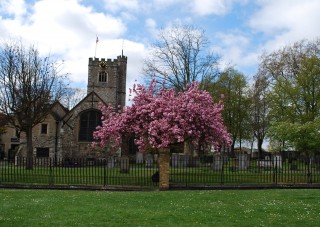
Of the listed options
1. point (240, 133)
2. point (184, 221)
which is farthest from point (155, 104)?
point (240, 133)

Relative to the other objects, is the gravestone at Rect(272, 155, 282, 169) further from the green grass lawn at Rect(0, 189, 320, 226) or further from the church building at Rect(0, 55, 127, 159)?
the church building at Rect(0, 55, 127, 159)

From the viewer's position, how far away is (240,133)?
54.6m

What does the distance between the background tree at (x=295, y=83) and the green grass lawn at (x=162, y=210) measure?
27.8 meters

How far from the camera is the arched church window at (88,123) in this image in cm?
4750

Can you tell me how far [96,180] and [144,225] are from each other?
1252 cm

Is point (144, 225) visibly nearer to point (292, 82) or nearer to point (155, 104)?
point (155, 104)

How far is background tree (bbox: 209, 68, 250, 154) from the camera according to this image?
172 feet

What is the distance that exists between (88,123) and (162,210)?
37.6 meters

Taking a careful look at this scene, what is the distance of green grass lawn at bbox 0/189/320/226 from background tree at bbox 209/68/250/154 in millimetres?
38160

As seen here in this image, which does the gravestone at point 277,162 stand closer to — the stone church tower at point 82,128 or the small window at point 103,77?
the stone church tower at point 82,128

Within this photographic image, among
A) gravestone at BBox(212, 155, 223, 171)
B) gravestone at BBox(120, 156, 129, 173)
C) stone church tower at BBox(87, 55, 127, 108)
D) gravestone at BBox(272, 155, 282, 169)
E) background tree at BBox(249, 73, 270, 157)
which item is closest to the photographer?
gravestone at BBox(272, 155, 282, 169)

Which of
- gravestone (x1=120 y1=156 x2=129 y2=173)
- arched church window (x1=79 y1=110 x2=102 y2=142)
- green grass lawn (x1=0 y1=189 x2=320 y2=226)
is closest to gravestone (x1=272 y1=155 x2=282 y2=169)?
green grass lawn (x1=0 y1=189 x2=320 y2=226)

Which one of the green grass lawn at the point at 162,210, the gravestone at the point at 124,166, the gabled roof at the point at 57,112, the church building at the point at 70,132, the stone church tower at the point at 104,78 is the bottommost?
the green grass lawn at the point at 162,210

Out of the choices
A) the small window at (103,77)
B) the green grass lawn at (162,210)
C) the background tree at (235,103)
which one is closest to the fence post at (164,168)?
the green grass lawn at (162,210)
